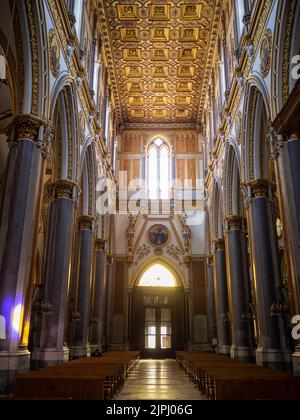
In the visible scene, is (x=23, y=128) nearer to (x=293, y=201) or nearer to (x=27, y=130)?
(x=27, y=130)

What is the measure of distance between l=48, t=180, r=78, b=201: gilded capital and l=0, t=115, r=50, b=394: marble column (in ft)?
11.4

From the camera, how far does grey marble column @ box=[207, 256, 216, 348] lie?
2256 cm

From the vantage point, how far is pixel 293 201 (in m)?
9.35

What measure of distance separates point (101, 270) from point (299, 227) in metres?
12.6

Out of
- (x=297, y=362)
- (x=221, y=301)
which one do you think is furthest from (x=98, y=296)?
(x=297, y=362)

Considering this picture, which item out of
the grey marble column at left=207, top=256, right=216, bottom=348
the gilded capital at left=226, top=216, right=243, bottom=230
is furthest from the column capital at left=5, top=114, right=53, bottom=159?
the grey marble column at left=207, top=256, right=216, bottom=348

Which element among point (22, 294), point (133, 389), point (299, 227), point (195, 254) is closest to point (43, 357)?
point (133, 389)

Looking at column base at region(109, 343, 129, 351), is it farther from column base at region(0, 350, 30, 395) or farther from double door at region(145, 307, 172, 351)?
column base at region(0, 350, 30, 395)

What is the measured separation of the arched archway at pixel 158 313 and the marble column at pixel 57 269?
1262 centimetres

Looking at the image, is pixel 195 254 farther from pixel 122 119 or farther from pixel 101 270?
pixel 122 119

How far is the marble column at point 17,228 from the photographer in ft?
26.0

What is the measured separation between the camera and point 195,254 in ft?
83.0

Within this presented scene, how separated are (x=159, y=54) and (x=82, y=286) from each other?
1328 cm

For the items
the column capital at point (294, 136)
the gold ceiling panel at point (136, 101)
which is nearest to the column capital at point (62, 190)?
the column capital at point (294, 136)
